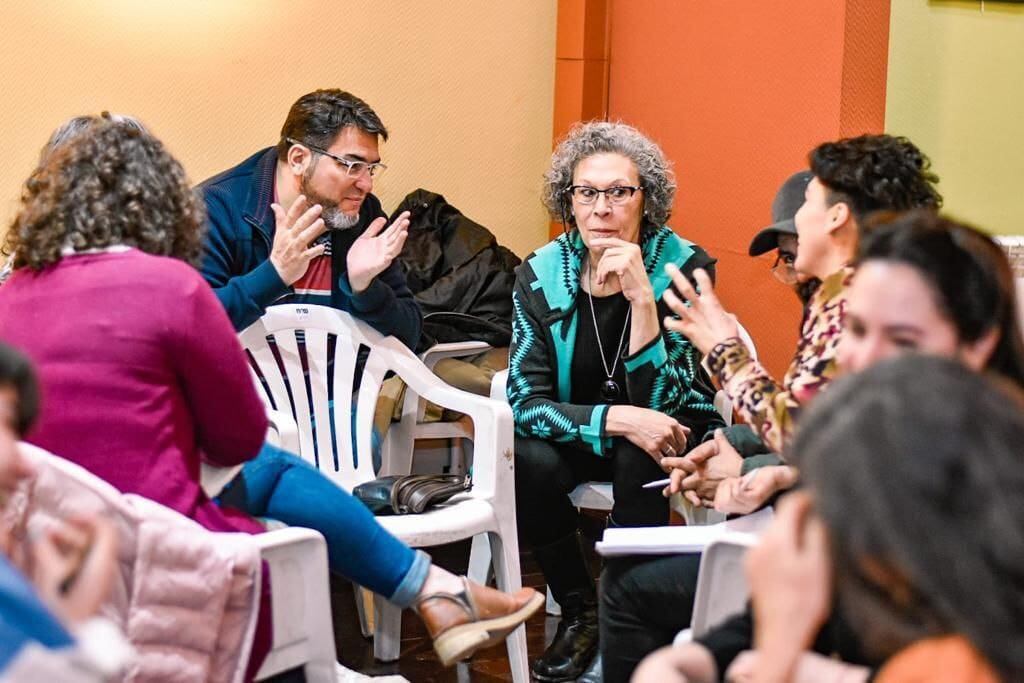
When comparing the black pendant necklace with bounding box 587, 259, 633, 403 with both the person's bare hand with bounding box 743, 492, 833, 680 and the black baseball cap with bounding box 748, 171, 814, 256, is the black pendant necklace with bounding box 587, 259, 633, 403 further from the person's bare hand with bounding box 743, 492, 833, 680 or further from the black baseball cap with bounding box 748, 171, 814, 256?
the person's bare hand with bounding box 743, 492, 833, 680

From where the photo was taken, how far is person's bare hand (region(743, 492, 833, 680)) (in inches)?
50.3

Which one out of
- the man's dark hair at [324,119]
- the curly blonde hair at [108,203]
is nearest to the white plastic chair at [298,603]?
the curly blonde hair at [108,203]

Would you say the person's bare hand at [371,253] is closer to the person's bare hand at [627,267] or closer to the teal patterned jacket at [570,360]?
the teal patterned jacket at [570,360]

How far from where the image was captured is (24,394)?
1.44 metres

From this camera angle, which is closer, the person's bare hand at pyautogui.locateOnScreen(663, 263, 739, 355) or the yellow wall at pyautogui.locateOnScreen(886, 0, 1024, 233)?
the person's bare hand at pyautogui.locateOnScreen(663, 263, 739, 355)

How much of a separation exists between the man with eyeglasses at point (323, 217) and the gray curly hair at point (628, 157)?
1.32ft

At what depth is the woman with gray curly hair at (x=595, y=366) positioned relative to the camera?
122 inches

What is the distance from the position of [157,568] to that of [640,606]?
825 mm

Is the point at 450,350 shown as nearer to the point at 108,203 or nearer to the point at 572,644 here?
the point at 572,644

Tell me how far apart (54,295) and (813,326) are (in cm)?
120

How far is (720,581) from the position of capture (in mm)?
1986

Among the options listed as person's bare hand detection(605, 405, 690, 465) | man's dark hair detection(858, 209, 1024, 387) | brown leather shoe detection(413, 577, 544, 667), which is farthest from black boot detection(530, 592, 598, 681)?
man's dark hair detection(858, 209, 1024, 387)

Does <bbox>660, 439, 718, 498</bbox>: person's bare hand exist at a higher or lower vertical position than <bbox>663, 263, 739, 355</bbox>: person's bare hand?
lower

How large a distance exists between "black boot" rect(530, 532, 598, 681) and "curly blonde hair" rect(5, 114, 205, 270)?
4.19 feet
